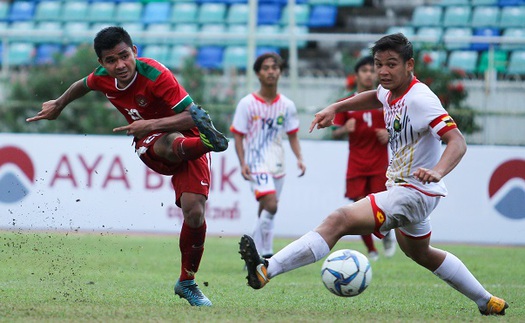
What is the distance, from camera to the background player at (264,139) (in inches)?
417

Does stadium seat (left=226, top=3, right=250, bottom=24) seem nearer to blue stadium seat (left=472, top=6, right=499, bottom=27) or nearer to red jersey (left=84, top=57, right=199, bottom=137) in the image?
blue stadium seat (left=472, top=6, right=499, bottom=27)

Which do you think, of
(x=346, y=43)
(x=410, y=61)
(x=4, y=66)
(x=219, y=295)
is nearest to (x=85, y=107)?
(x=4, y=66)

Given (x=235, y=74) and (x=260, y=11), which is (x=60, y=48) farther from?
(x=260, y=11)

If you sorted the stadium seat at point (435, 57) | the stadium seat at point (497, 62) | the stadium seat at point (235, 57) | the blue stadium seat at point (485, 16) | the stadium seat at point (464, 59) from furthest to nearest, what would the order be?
the blue stadium seat at point (485, 16) < the stadium seat at point (235, 57) < the stadium seat at point (464, 59) < the stadium seat at point (435, 57) < the stadium seat at point (497, 62)

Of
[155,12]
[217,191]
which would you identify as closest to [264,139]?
[217,191]

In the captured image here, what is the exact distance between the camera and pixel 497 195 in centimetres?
1412

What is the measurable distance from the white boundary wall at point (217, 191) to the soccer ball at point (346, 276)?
8099mm

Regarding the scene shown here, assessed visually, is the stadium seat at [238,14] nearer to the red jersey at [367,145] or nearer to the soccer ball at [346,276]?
the red jersey at [367,145]

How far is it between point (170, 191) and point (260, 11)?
29.6 ft

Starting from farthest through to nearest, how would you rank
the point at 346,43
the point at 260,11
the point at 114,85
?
the point at 260,11 → the point at 346,43 → the point at 114,85

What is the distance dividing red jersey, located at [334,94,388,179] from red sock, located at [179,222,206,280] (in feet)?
15.4

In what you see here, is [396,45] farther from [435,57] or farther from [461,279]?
[435,57]

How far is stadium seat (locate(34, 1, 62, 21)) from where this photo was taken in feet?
75.4

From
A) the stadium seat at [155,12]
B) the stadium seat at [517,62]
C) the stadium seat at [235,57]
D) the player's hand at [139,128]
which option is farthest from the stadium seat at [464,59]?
the player's hand at [139,128]
